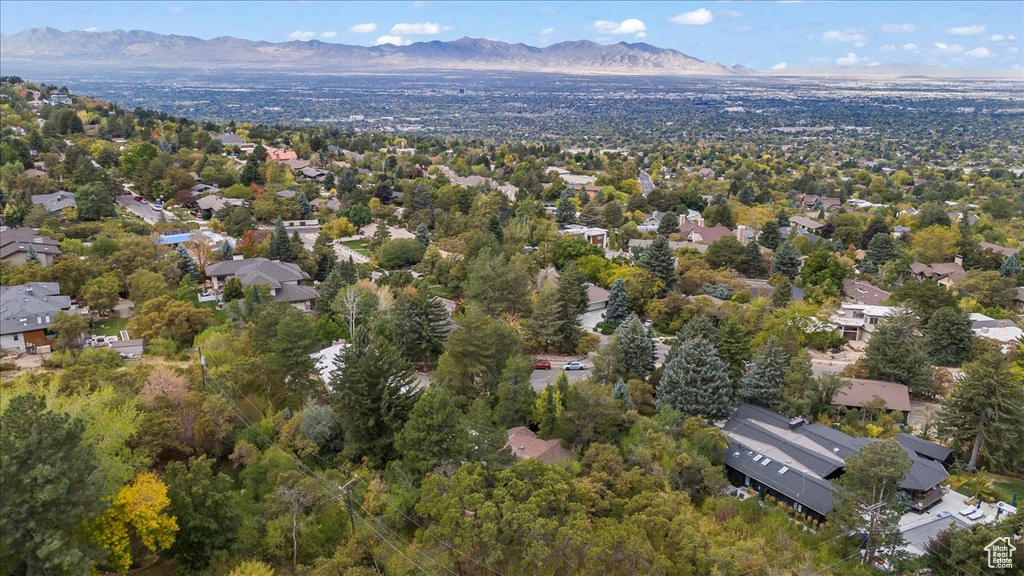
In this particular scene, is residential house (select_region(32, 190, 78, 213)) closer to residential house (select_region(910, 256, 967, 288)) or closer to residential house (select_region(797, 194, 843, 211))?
residential house (select_region(910, 256, 967, 288))

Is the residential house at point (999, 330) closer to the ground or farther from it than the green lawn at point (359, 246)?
farther from it

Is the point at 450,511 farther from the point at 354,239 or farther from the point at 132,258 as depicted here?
the point at 354,239

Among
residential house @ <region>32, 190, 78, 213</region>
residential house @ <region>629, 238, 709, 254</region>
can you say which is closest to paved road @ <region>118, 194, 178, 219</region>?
residential house @ <region>32, 190, 78, 213</region>

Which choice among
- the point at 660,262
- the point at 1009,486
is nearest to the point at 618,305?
the point at 660,262

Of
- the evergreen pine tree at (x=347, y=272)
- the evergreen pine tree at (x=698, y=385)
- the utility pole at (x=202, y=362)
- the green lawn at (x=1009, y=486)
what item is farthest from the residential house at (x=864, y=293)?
the utility pole at (x=202, y=362)

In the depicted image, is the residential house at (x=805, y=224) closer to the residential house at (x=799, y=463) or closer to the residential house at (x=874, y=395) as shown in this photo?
the residential house at (x=874, y=395)

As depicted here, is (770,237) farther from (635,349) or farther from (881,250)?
(635,349)
